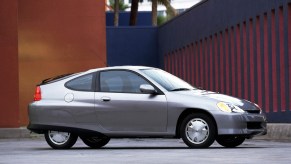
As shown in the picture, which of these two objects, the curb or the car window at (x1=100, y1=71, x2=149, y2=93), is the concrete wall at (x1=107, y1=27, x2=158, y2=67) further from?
the car window at (x1=100, y1=71, x2=149, y2=93)

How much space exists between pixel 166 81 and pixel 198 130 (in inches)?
48.7

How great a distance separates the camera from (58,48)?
88.2 ft

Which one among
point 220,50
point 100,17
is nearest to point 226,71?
point 220,50

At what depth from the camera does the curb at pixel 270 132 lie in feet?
68.7

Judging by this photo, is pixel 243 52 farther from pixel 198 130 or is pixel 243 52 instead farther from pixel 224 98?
pixel 198 130

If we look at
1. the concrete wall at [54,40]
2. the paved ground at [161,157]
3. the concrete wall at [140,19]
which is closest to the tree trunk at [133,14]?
the concrete wall at [140,19]

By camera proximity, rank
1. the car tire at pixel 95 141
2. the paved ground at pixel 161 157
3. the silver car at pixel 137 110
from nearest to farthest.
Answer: the paved ground at pixel 161 157
the silver car at pixel 137 110
the car tire at pixel 95 141

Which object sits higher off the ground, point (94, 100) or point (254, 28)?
point (254, 28)

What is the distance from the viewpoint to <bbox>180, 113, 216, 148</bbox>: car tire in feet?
51.7

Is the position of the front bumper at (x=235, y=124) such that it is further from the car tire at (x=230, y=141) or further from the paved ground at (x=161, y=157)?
the paved ground at (x=161, y=157)

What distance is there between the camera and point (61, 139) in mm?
16844

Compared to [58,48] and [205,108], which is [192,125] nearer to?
[205,108]

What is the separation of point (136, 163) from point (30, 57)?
48.1 feet

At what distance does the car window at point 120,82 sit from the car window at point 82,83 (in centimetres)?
22
